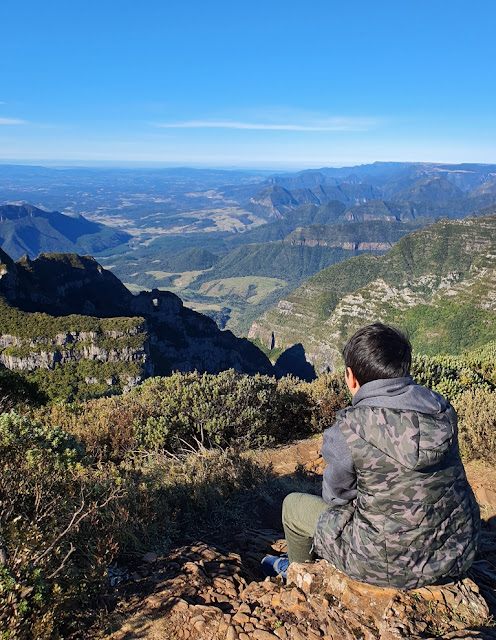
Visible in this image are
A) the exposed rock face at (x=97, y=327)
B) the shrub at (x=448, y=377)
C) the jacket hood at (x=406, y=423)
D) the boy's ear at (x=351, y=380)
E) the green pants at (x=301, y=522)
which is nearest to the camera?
the jacket hood at (x=406, y=423)

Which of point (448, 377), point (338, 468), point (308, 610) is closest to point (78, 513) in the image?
point (308, 610)

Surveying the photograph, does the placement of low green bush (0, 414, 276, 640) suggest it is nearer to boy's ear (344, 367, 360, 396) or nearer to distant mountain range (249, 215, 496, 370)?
boy's ear (344, 367, 360, 396)

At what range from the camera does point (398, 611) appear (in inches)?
98.6

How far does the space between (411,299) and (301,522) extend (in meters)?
104

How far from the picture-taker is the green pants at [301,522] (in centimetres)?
306

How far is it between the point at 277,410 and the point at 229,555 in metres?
4.03

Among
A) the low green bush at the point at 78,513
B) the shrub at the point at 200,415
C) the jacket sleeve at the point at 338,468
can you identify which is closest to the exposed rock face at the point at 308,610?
the low green bush at the point at 78,513

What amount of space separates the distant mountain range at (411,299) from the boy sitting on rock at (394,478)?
76633 mm

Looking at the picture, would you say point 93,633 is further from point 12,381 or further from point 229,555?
point 12,381

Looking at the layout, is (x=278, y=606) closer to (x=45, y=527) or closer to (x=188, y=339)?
(x=45, y=527)

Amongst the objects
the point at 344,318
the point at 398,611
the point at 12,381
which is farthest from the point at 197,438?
the point at 344,318

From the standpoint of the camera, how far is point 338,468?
8.34 ft

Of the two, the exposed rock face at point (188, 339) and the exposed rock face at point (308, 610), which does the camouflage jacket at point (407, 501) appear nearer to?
the exposed rock face at point (308, 610)

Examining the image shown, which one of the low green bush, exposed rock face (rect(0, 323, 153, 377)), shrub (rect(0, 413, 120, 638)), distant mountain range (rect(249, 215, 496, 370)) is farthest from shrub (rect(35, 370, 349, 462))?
distant mountain range (rect(249, 215, 496, 370))
